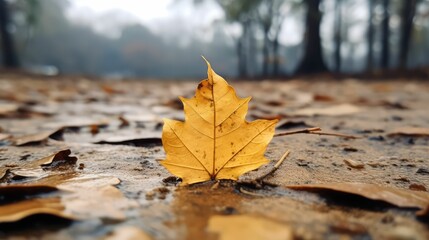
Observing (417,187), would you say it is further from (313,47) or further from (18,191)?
(313,47)

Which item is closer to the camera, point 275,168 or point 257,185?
point 257,185

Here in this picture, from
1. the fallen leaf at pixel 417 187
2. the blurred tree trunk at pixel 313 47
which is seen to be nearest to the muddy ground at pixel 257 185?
the fallen leaf at pixel 417 187

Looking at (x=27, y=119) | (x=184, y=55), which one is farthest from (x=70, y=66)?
(x=27, y=119)

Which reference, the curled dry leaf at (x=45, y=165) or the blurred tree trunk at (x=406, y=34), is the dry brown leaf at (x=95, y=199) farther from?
the blurred tree trunk at (x=406, y=34)

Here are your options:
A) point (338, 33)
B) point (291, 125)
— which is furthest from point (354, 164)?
point (338, 33)

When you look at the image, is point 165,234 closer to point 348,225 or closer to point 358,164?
point 348,225

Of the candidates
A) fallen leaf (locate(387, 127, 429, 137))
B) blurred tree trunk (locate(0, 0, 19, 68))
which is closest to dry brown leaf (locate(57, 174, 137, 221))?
fallen leaf (locate(387, 127, 429, 137))
